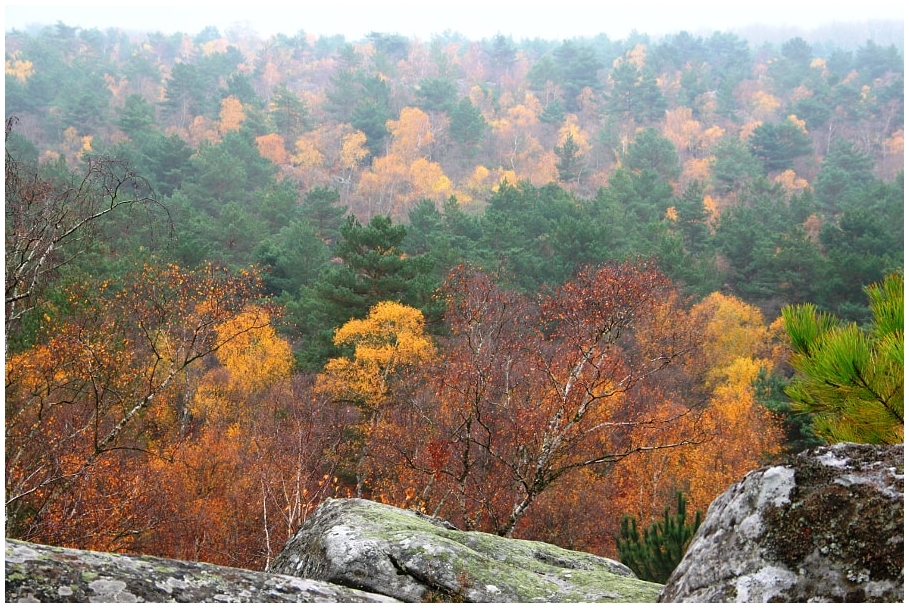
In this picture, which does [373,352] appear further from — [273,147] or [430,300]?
[273,147]

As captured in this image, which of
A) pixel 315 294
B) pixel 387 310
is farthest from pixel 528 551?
pixel 315 294

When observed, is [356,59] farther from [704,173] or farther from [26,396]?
[26,396]

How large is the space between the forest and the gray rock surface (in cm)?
359

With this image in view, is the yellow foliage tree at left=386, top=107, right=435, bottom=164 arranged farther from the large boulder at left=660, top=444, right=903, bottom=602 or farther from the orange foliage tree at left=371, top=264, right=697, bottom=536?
the large boulder at left=660, top=444, right=903, bottom=602

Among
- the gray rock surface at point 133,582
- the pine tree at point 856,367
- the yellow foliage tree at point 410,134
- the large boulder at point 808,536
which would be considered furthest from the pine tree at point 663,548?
the yellow foliage tree at point 410,134

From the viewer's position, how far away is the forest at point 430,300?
12586 millimetres

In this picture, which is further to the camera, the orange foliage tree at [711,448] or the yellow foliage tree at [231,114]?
the yellow foliage tree at [231,114]

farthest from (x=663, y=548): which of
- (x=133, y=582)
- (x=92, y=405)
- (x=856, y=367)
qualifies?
(x=92, y=405)

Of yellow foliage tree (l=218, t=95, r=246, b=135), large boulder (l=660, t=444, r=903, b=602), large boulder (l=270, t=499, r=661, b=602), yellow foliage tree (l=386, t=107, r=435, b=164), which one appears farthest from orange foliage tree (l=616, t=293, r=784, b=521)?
yellow foliage tree (l=218, t=95, r=246, b=135)

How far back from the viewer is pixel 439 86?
67.4 m

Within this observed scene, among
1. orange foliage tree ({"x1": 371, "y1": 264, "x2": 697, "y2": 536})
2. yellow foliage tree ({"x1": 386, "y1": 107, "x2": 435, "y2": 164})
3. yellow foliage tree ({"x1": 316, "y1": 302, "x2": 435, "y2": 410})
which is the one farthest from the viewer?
yellow foliage tree ({"x1": 386, "y1": 107, "x2": 435, "y2": 164})

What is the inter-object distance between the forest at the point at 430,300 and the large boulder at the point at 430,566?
85.1 inches

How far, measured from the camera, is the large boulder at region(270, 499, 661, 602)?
15.0 feet

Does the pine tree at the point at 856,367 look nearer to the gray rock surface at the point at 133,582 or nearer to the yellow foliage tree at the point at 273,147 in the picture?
the gray rock surface at the point at 133,582
